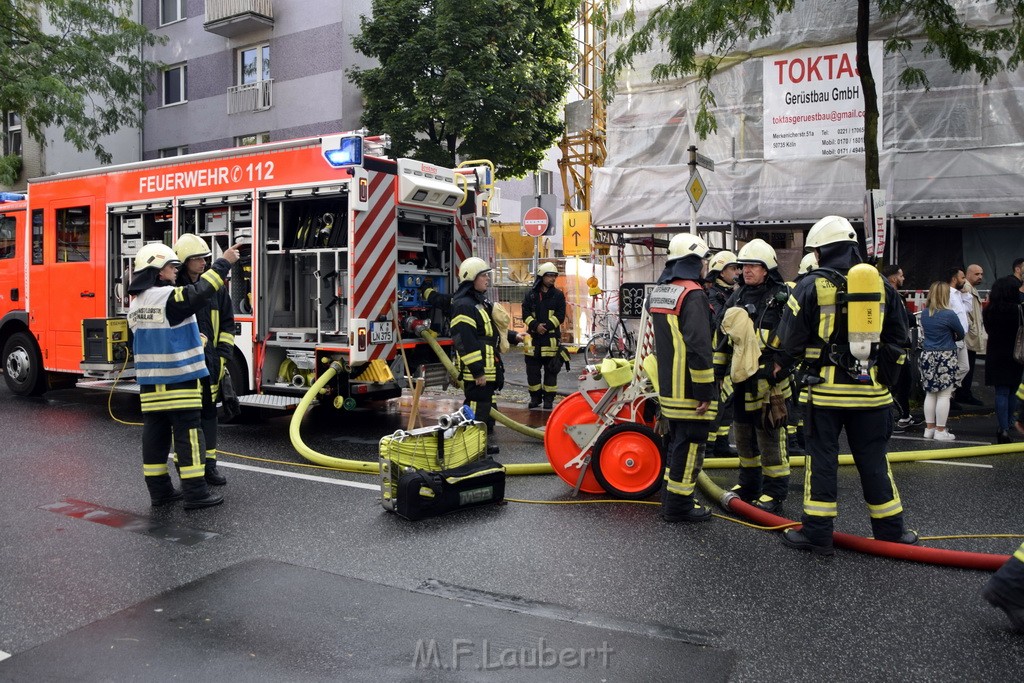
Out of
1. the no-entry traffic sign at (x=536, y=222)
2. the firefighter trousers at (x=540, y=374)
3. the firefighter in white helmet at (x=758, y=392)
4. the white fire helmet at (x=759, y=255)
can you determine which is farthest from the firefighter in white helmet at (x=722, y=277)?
the no-entry traffic sign at (x=536, y=222)

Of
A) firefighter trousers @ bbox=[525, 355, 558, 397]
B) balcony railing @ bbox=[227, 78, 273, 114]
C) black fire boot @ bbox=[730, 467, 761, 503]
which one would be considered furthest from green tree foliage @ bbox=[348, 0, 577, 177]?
black fire boot @ bbox=[730, 467, 761, 503]

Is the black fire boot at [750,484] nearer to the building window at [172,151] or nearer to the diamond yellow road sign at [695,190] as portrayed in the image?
the diamond yellow road sign at [695,190]

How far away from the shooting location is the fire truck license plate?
28.0 ft

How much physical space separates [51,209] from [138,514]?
21.6ft

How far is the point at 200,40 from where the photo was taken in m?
25.5

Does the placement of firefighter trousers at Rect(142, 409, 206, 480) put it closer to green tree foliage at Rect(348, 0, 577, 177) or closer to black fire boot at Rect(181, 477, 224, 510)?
black fire boot at Rect(181, 477, 224, 510)

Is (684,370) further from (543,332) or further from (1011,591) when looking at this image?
(543,332)

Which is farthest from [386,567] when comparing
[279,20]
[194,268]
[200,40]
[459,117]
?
[200,40]

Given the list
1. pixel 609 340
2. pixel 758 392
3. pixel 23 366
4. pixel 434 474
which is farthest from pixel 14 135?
pixel 758 392

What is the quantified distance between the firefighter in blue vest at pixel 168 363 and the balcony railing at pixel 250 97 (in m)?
19.6

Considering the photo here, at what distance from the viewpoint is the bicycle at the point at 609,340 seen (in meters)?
15.1

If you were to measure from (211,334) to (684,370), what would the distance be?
371cm

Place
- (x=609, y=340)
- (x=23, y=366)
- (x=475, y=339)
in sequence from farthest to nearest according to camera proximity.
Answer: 1. (x=609, y=340)
2. (x=23, y=366)
3. (x=475, y=339)

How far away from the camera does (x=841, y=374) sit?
486 cm
